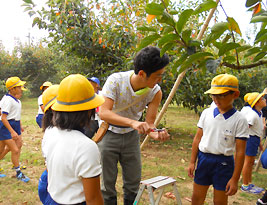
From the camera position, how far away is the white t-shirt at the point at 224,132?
87.9 inches

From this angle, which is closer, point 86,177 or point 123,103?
point 86,177

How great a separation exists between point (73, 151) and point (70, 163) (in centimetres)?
7

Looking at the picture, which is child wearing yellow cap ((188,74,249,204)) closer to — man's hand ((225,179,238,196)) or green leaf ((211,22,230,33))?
man's hand ((225,179,238,196))

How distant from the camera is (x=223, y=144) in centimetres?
226

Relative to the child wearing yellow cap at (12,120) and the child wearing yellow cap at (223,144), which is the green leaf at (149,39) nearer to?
the child wearing yellow cap at (223,144)

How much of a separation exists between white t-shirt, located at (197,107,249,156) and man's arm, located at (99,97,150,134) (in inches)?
35.0

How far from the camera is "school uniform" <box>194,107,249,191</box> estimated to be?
225 centimetres

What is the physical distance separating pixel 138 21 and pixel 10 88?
280 centimetres

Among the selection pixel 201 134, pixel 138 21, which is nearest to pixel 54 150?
pixel 201 134

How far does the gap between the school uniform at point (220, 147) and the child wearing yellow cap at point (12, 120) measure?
2917 millimetres

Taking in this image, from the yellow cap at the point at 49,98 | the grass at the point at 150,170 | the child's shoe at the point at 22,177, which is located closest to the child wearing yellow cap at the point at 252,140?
the grass at the point at 150,170

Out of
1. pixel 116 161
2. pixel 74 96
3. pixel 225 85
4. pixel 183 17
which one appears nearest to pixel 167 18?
pixel 183 17

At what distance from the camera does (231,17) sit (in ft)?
4.05

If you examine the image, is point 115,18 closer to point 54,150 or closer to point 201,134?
point 201,134
